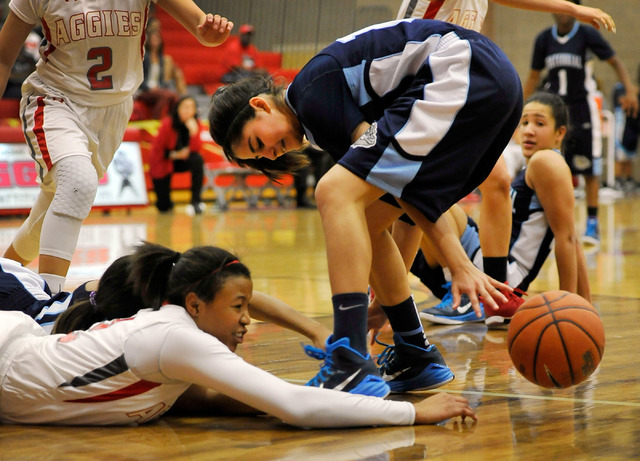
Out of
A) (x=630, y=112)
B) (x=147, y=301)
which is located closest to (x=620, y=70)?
(x=630, y=112)

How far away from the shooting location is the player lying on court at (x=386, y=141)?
2.52 metres

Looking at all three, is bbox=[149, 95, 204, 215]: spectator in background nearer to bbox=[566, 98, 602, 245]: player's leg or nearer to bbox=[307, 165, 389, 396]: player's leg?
bbox=[566, 98, 602, 245]: player's leg

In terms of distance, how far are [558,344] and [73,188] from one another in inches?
84.6

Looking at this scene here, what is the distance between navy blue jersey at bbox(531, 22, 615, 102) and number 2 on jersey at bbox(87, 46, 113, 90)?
5.18 metres

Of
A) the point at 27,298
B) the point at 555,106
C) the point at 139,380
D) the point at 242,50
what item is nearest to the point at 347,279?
the point at 139,380

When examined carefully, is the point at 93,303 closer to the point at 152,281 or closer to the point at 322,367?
the point at 152,281

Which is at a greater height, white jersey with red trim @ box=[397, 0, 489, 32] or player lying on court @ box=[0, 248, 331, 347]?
white jersey with red trim @ box=[397, 0, 489, 32]

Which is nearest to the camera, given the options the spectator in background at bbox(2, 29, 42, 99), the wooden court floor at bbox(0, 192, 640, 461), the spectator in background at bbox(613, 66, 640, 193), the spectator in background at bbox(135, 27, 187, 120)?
the wooden court floor at bbox(0, 192, 640, 461)

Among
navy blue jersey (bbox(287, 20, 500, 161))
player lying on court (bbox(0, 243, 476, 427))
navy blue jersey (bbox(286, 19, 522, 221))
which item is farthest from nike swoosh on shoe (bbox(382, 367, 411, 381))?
navy blue jersey (bbox(287, 20, 500, 161))

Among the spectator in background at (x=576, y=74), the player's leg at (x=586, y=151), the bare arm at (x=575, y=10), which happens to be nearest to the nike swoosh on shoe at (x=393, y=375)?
the bare arm at (x=575, y=10)

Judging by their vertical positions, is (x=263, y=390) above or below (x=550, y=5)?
below

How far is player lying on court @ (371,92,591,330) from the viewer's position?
4102 mm

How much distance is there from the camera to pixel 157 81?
14977 mm

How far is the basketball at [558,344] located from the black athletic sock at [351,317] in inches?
18.8
